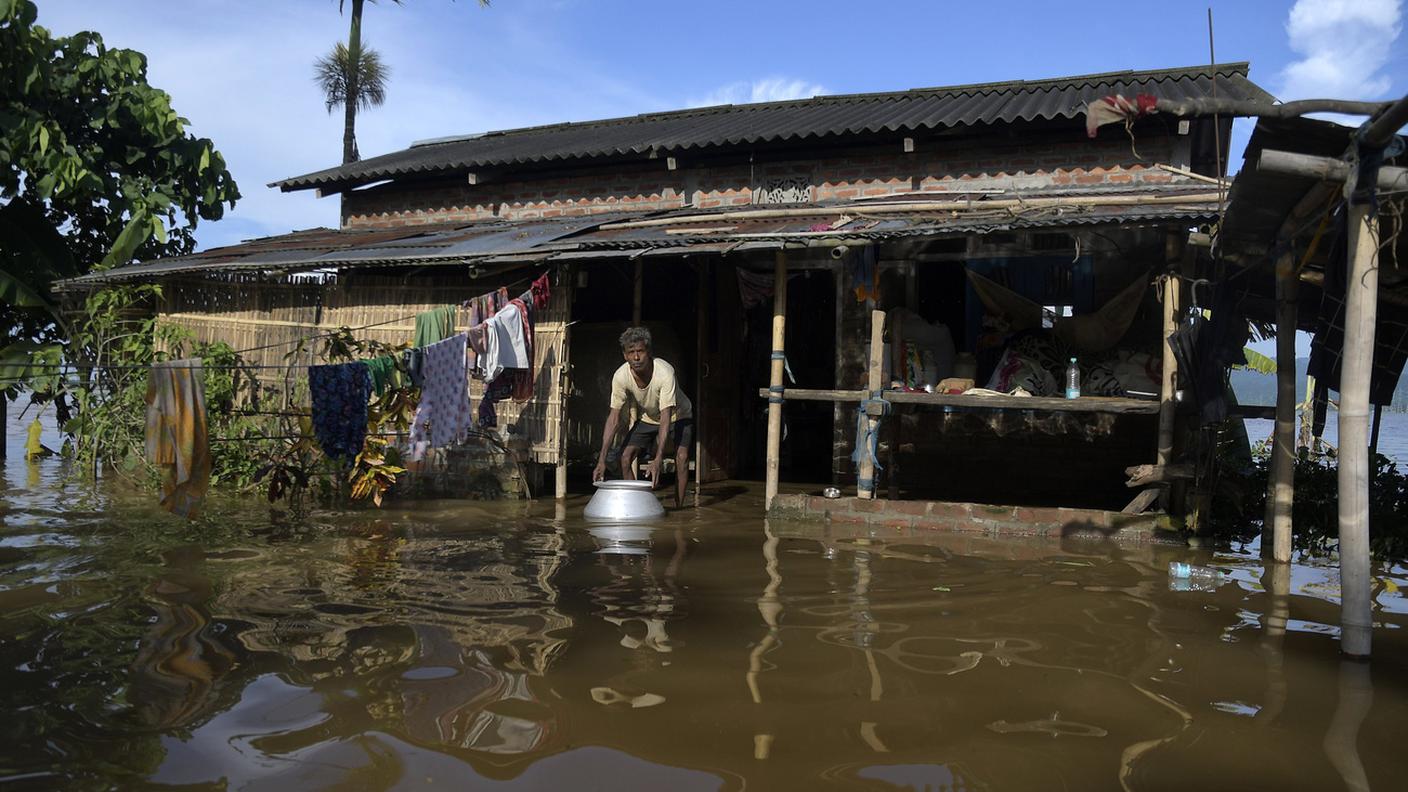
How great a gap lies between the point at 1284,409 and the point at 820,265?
14.2 ft

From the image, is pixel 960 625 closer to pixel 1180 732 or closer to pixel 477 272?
pixel 1180 732

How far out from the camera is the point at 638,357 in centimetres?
774

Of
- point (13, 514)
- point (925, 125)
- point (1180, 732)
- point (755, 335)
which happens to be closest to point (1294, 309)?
point (1180, 732)

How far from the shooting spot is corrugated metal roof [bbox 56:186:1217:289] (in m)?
7.13

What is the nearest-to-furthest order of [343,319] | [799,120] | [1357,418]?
[1357,418] < [343,319] < [799,120]

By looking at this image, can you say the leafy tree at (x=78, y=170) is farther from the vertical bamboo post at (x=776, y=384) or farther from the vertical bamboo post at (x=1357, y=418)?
the vertical bamboo post at (x=1357, y=418)

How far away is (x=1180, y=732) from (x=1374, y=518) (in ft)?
14.9

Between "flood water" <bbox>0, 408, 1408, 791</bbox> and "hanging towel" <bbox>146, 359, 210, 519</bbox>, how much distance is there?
0.43 m

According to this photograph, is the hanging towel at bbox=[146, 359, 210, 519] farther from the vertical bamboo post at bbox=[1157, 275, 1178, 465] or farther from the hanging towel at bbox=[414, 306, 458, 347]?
the vertical bamboo post at bbox=[1157, 275, 1178, 465]

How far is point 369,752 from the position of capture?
2812 millimetres

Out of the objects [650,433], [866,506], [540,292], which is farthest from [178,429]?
[866,506]

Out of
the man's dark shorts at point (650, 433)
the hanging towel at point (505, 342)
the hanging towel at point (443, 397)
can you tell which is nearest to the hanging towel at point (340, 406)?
the hanging towel at point (443, 397)

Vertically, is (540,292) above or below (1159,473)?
above

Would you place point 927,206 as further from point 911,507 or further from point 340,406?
point 340,406
